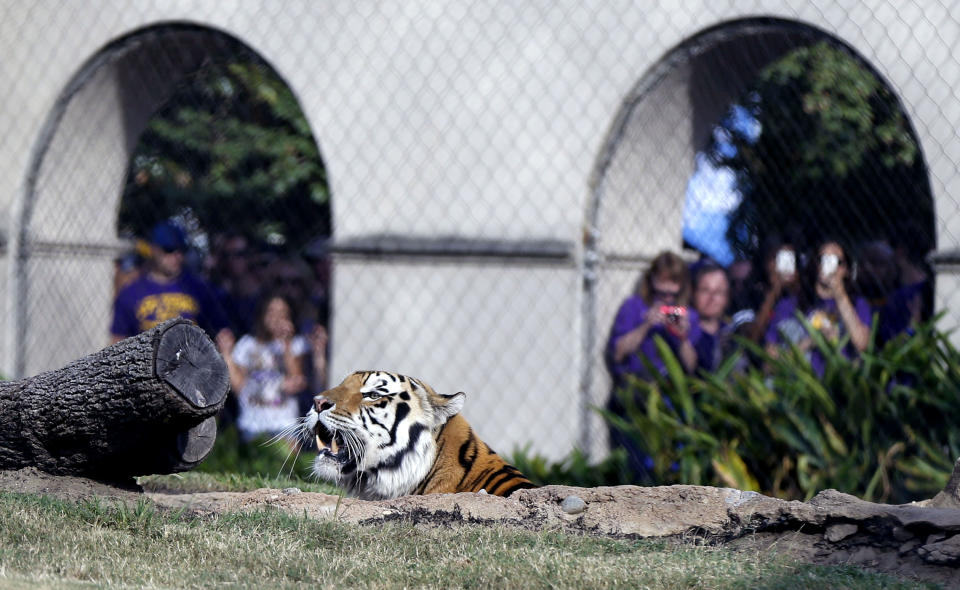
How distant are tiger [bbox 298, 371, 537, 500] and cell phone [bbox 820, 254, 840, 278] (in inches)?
114

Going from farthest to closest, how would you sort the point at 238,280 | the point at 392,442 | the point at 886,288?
the point at 238,280, the point at 886,288, the point at 392,442

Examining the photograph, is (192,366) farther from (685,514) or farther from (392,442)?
(685,514)

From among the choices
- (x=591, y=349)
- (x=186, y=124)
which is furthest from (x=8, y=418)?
(x=186, y=124)

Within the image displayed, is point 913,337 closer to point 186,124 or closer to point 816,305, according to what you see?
point 816,305

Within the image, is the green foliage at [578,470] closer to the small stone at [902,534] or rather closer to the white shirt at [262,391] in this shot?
A: the white shirt at [262,391]

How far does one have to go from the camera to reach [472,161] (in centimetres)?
778

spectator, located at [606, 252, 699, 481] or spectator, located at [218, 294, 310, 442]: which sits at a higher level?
spectator, located at [606, 252, 699, 481]

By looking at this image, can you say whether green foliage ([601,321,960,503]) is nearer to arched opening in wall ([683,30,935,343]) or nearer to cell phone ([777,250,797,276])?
cell phone ([777,250,797,276])

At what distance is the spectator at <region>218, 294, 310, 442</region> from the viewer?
841 cm

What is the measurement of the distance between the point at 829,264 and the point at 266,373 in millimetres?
3855

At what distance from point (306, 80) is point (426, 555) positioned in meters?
4.99

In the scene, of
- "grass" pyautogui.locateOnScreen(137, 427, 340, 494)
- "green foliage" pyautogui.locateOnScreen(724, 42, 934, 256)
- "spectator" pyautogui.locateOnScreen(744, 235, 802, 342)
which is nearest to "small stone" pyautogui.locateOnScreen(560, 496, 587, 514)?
"grass" pyautogui.locateOnScreen(137, 427, 340, 494)

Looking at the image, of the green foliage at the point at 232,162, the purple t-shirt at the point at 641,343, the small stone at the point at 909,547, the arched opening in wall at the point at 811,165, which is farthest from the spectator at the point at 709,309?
the green foliage at the point at 232,162

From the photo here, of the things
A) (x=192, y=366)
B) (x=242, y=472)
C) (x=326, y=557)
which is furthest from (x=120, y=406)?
(x=242, y=472)
